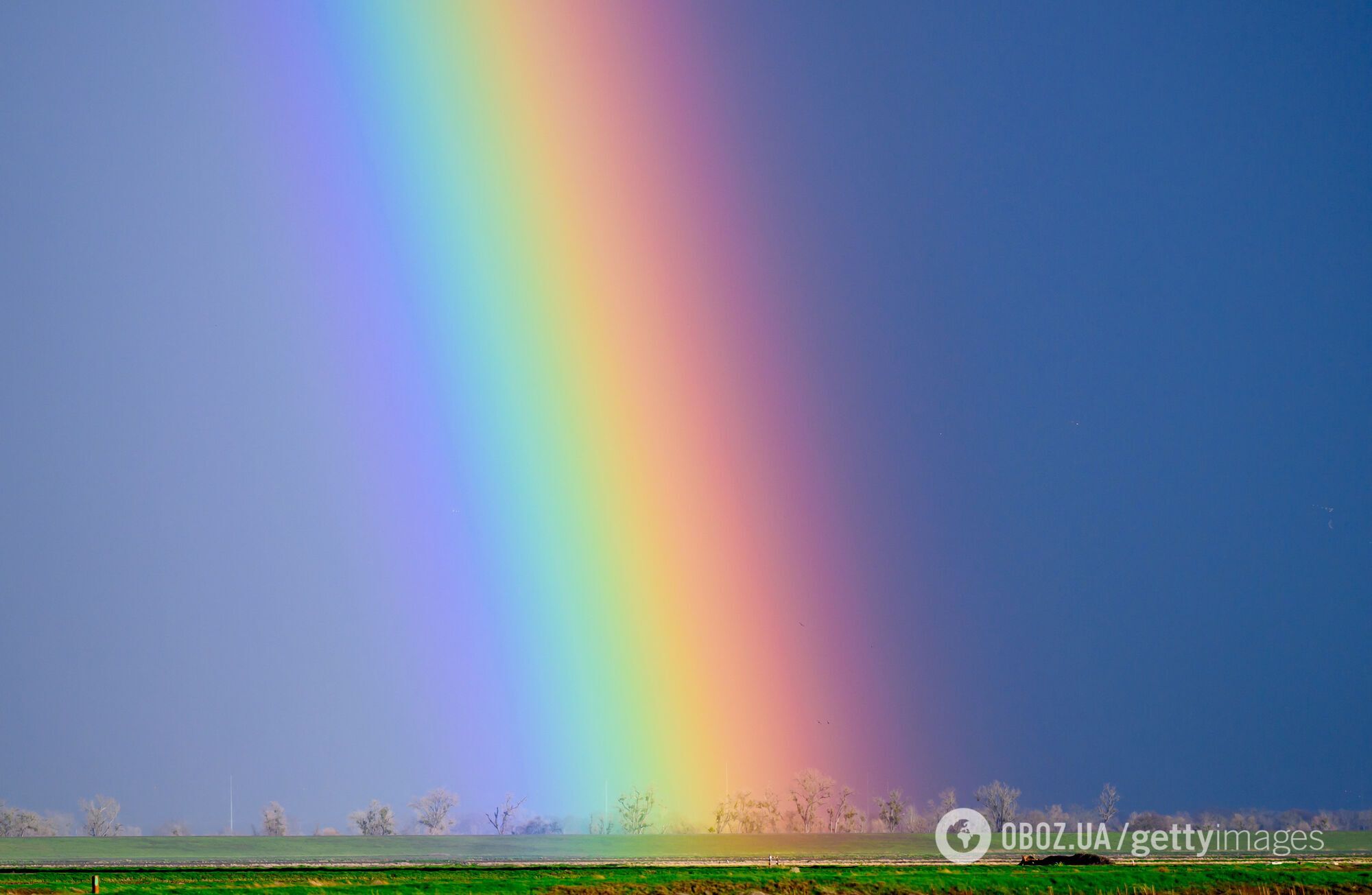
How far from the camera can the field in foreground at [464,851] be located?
117 metres

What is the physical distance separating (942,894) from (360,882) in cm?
3970

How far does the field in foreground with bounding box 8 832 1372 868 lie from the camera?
11712 centimetres

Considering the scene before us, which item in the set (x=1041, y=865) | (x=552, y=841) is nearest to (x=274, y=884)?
(x=1041, y=865)

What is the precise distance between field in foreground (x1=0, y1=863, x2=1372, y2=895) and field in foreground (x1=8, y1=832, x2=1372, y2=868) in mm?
13758

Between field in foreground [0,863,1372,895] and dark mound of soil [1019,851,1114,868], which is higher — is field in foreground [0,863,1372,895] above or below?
below

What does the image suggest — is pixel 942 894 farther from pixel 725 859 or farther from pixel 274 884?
pixel 274 884

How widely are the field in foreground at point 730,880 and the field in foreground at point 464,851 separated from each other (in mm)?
13758

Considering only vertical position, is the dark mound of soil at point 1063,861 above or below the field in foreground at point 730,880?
above

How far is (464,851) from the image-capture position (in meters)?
145

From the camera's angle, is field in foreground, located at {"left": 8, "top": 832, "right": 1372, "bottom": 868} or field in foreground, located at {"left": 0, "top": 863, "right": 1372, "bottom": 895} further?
field in foreground, located at {"left": 8, "top": 832, "right": 1372, "bottom": 868}

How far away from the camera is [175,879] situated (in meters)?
89.2

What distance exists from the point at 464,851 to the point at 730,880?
61.2 meters

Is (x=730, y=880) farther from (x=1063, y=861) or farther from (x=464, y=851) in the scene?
(x=464, y=851)

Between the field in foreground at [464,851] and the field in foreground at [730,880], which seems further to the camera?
the field in foreground at [464,851]
